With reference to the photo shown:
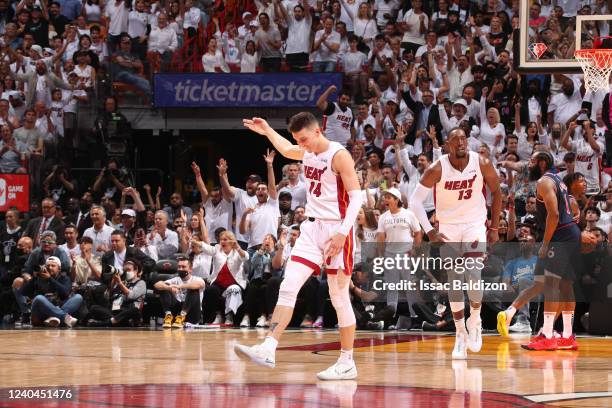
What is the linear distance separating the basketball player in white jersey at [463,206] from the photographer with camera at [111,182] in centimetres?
1098

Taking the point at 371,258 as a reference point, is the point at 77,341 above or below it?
below

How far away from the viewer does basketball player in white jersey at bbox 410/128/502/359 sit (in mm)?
11164

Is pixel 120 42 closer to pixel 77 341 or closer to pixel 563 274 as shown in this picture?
pixel 77 341

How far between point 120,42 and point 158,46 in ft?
2.71

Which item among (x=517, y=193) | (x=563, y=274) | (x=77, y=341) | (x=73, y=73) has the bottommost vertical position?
(x=77, y=341)

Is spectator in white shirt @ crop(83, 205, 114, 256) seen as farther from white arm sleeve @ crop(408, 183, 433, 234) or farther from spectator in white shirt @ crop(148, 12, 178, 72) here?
white arm sleeve @ crop(408, 183, 433, 234)

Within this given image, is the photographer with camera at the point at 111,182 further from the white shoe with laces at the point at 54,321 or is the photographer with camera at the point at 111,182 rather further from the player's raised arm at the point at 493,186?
the player's raised arm at the point at 493,186

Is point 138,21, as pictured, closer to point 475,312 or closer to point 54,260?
point 54,260

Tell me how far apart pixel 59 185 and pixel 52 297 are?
4795 mm

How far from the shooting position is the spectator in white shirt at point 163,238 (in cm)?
1797

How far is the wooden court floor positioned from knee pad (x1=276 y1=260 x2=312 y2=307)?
0.67 meters

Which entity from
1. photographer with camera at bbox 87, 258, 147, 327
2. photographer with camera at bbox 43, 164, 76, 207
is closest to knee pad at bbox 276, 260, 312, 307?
photographer with camera at bbox 87, 258, 147, 327

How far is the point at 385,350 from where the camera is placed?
40.2 ft

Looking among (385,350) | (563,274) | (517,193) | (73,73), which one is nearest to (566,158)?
(517,193)
